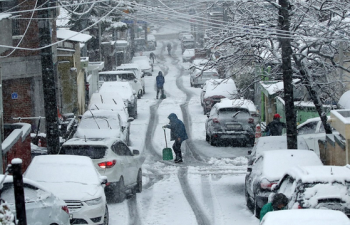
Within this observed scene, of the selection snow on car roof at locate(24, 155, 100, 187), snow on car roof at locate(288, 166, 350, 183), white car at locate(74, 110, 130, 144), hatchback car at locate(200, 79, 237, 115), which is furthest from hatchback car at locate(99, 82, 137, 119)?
snow on car roof at locate(288, 166, 350, 183)

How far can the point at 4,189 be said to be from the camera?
915 cm

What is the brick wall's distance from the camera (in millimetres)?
21922

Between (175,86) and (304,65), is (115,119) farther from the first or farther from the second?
(175,86)

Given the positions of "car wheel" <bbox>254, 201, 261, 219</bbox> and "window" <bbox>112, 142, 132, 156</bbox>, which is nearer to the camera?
"car wheel" <bbox>254, 201, 261, 219</bbox>

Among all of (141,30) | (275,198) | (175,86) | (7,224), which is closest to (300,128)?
(275,198)

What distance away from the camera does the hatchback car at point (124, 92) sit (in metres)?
28.5

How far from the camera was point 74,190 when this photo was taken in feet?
37.7

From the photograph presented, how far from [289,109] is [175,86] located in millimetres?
28106

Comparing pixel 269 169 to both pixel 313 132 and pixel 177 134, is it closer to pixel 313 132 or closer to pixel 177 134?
pixel 313 132

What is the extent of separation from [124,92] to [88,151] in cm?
1490

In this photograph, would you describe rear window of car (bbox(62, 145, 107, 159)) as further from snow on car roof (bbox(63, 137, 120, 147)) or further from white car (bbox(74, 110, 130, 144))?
white car (bbox(74, 110, 130, 144))

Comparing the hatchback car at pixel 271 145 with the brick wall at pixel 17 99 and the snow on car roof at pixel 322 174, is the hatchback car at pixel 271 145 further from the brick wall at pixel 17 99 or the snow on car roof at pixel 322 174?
the brick wall at pixel 17 99

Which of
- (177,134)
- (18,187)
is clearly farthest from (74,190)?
(177,134)

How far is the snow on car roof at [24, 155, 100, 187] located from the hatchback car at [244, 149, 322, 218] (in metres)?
3.09
